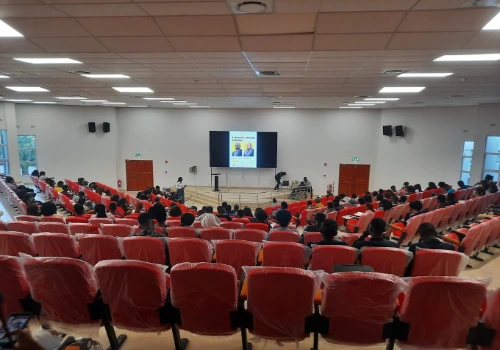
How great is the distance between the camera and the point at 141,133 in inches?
672

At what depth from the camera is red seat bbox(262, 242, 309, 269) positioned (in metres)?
3.48

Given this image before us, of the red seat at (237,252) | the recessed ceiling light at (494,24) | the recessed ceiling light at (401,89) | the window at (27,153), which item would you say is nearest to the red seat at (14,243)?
the red seat at (237,252)

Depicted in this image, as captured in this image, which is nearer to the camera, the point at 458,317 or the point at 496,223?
the point at 458,317

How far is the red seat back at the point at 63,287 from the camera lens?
2.39 metres

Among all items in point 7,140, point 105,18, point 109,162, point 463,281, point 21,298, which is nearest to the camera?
point 463,281

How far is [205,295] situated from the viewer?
2.34m

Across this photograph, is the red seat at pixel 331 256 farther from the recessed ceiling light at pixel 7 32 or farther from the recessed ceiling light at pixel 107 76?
the recessed ceiling light at pixel 107 76

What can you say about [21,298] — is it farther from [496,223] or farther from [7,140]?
[7,140]

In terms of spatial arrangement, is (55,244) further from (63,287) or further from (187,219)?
(187,219)

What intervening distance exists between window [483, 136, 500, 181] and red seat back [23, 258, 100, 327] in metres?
14.5

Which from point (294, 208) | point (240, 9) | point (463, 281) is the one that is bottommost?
point (294, 208)

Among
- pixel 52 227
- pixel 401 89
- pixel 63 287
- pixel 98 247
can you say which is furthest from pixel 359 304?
pixel 401 89

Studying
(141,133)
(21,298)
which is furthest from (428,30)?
(141,133)

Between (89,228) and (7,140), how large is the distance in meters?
13.1
